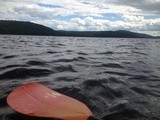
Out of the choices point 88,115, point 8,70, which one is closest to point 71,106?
point 88,115

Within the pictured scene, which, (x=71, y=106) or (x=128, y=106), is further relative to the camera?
(x=128, y=106)

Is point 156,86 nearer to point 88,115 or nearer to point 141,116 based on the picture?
point 141,116

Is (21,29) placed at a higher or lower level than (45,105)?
lower

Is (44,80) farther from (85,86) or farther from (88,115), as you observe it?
(88,115)

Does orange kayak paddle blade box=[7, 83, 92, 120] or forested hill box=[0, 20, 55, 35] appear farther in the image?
forested hill box=[0, 20, 55, 35]

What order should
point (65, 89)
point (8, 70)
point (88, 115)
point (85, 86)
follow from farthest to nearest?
1. point (8, 70)
2. point (85, 86)
3. point (65, 89)
4. point (88, 115)

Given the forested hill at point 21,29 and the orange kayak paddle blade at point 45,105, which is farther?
the forested hill at point 21,29

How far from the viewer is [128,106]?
691cm

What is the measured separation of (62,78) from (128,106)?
4.02 m

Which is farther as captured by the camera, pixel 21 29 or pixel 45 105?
pixel 21 29

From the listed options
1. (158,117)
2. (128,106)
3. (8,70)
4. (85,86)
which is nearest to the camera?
(158,117)

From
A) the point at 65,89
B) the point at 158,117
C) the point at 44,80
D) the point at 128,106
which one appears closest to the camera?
the point at 158,117

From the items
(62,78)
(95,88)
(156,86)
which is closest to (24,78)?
(62,78)

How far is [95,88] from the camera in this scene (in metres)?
8.92
